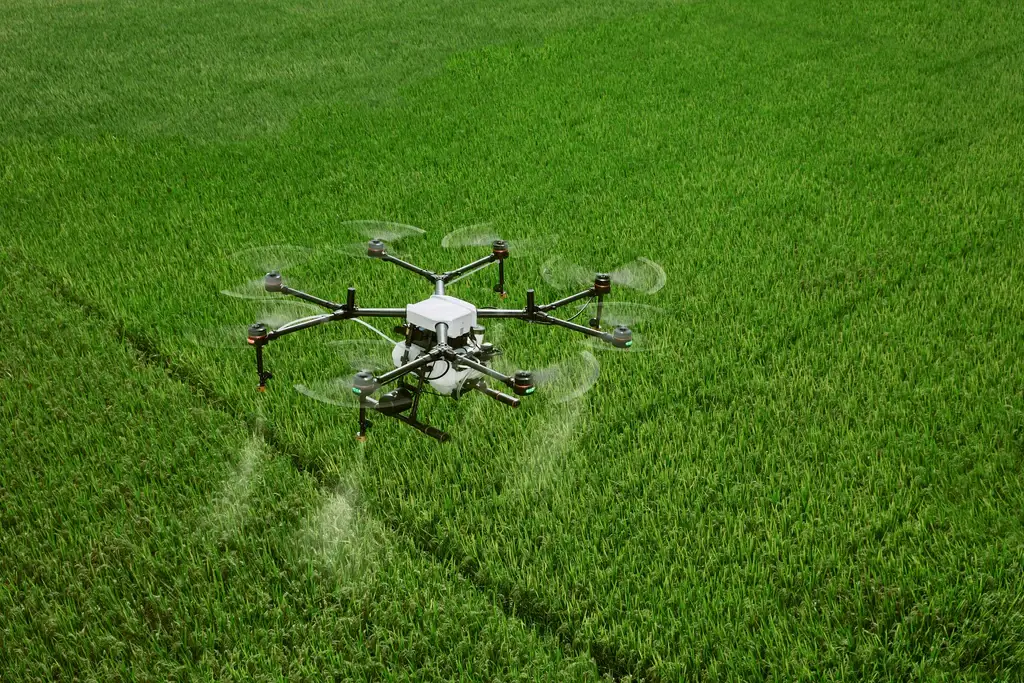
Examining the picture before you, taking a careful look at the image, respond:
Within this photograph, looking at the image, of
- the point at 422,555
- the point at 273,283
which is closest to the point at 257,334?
the point at 273,283

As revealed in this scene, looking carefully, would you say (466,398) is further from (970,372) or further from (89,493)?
(970,372)

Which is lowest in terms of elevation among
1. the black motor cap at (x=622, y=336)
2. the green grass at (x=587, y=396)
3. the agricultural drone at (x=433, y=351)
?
the green grass at (x=587, y=396)

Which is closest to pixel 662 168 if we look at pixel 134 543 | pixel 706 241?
pixel 706 241

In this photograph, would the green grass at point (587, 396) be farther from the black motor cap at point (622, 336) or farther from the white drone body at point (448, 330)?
the black motor cap at point (622, 336)

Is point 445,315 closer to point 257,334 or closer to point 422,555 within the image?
point 257,334

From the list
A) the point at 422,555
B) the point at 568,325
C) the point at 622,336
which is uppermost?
the point at 622,336

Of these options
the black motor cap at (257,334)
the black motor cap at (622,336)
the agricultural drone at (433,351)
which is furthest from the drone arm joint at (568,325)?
the black motor cap at (257,334)

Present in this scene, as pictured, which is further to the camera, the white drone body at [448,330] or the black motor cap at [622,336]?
the white drone body at [448,330]
